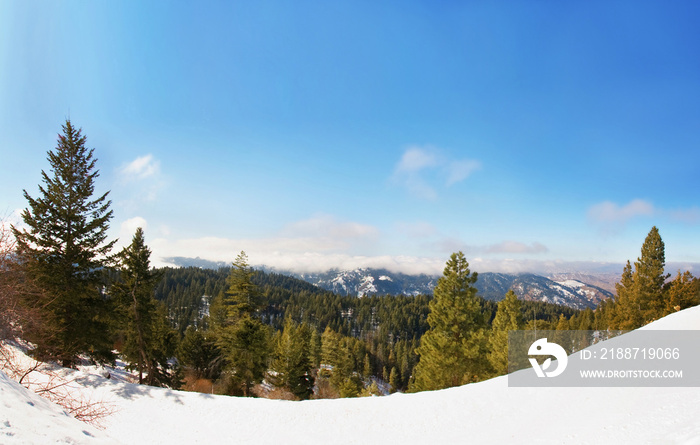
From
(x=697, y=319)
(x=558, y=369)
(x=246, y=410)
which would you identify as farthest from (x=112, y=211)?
(x=697, y=319)

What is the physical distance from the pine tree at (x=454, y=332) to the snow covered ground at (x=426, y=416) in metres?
4.51

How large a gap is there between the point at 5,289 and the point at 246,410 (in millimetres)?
10432

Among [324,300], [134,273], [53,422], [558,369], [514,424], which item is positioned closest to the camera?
[53,422]

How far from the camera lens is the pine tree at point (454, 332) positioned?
743 inches

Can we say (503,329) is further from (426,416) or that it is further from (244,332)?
(244,332)

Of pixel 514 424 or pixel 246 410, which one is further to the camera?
pixel 246 410

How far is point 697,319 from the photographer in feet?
50.7

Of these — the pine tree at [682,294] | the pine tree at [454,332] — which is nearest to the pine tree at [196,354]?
the pine tree at [454,332]

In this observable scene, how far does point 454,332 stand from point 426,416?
8027 millimetres

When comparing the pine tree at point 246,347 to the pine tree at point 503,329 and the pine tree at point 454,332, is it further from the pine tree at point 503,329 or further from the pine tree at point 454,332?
the pine tree at point 503,329

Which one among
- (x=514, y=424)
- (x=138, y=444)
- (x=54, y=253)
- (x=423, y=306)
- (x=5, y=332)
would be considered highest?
(x=54, y=253)

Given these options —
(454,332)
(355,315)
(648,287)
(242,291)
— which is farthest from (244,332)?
(355,315)

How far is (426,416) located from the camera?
40.7ft

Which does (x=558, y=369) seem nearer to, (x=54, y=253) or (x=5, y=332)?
(x=5, y=332)
